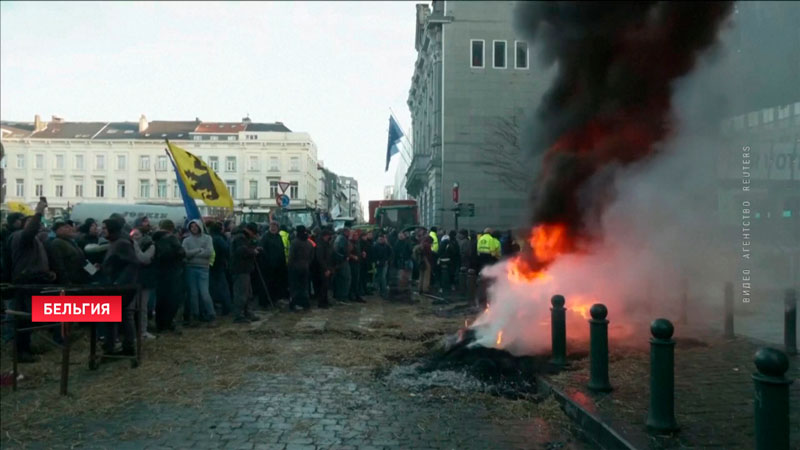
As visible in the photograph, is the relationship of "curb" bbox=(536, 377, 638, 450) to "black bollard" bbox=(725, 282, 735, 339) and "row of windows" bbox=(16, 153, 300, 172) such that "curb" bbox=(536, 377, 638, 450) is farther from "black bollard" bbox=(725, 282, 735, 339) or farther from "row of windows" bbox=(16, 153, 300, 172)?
"row of windows" bbox=(16, 153, 300, 172)

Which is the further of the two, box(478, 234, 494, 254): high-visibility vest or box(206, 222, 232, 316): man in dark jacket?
box(478, 234, 494, 254): high-visibility vest

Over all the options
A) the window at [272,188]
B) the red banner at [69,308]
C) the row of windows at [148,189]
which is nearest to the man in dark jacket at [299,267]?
the red banner at [69,308]

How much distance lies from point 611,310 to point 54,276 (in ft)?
30.5

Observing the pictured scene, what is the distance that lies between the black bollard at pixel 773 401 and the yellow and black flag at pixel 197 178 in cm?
1205

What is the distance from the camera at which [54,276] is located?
337 inches

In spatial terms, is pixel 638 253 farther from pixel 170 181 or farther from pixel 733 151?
pixel 170 181

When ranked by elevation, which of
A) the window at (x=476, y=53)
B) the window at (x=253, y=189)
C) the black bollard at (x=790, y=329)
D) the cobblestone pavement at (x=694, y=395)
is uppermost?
the window at (x=253, y=189)

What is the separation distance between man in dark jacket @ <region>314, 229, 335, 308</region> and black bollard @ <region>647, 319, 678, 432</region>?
33.0 feet

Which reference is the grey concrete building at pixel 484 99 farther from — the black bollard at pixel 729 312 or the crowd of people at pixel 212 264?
the black bollard at pixel 729 312

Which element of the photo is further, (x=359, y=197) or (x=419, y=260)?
(x=359, y=197)

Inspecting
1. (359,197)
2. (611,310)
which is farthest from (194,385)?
(359,197)

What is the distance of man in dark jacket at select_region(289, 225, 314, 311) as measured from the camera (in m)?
13.5

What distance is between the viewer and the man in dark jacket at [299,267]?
1350 centimetres

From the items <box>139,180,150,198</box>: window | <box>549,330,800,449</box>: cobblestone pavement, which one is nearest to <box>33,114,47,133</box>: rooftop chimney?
<box>139,180,150,198</box>: window
